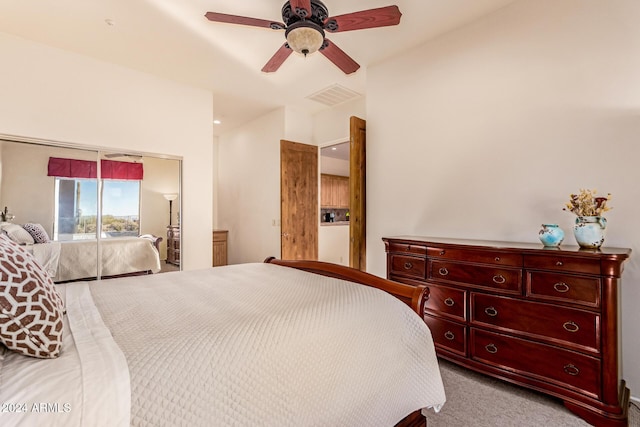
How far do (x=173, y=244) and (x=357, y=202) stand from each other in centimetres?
243

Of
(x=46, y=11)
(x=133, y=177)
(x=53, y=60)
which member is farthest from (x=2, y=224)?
(x=46, y=11)

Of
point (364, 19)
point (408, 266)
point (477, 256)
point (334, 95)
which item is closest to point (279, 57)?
point (364, 19)

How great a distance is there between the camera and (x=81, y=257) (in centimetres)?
323

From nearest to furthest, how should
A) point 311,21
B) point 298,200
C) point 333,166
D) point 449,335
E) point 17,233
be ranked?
point 311,21
point 449,335
point 17,233
point 298,200
point 333,166

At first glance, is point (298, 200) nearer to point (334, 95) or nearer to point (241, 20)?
point (334, 95)

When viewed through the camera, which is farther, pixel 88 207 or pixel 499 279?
pixel 88 207

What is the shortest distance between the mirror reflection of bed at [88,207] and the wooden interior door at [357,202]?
2.30m

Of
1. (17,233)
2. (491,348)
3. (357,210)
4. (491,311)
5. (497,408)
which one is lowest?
(497,408)

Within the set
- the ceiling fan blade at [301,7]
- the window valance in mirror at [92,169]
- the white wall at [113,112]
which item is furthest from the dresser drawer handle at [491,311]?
the window valance in mirror at [92,169]

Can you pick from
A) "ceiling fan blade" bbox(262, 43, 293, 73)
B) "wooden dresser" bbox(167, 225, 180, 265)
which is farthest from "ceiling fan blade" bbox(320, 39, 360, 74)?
"wooden dresser" bbox(167, 225, 180, 265)

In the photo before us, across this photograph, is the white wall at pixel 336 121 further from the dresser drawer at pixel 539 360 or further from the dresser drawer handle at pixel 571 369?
the dresser drawer handle at pixel 571 369

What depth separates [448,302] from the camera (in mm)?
2254

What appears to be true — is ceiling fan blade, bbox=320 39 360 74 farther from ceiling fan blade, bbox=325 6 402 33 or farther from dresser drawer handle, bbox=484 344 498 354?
dresser drawer handle, bbox=484 344 498 354

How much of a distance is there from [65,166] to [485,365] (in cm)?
429
